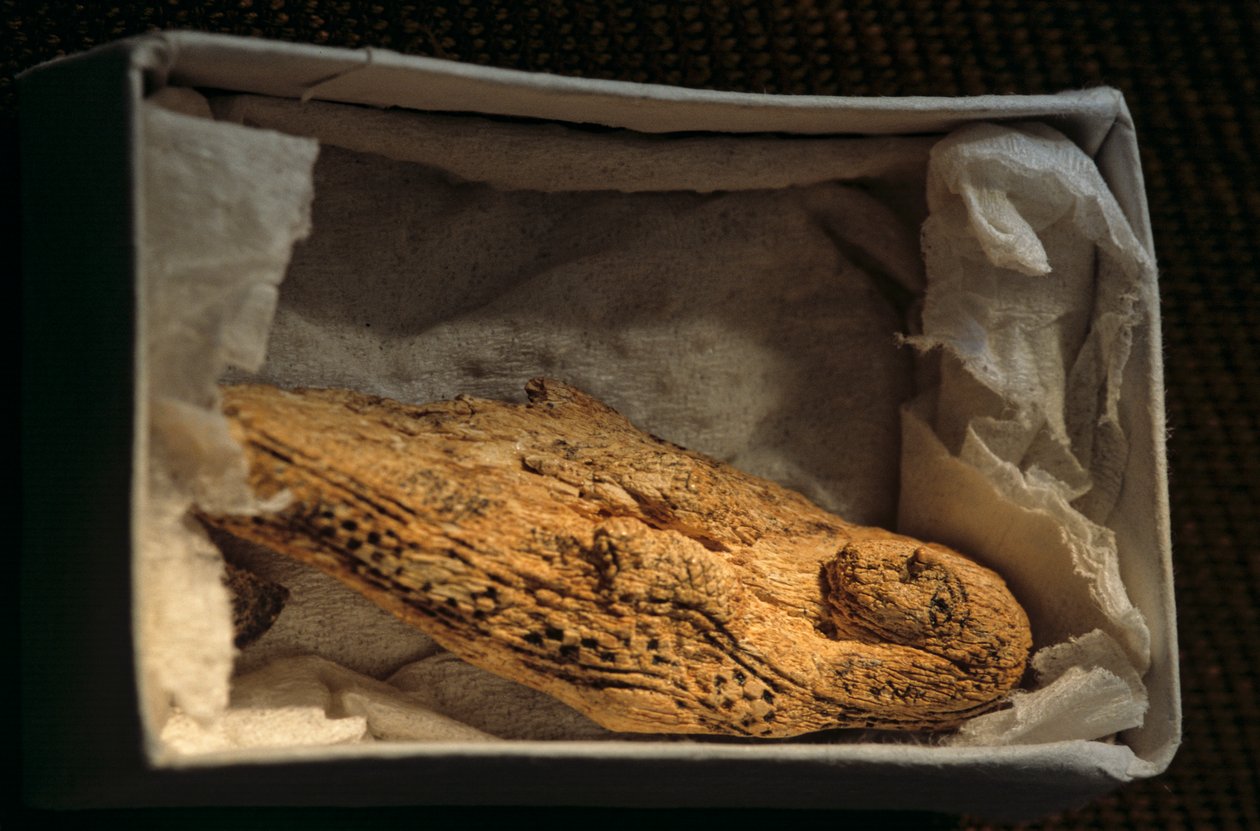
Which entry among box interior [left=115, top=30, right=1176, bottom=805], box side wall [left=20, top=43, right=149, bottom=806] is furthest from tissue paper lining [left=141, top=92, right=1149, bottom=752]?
box side wall [left=20, top=43, right=149, bottom=806]

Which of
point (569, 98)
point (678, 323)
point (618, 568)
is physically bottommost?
point (618, 568)

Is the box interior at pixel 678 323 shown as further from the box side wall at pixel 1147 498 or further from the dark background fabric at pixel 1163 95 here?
the dark background fabric at pixel 1163 95

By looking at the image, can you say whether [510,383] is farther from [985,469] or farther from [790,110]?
[985,469]

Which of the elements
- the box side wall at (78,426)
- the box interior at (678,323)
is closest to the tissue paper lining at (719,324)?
the box interior at (678,323)

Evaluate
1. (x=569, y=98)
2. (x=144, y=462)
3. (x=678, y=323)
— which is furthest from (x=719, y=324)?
(x=144, y=462)

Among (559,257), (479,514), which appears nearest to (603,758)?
(479,514)

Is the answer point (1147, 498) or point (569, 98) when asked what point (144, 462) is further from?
point (1147, 498)
